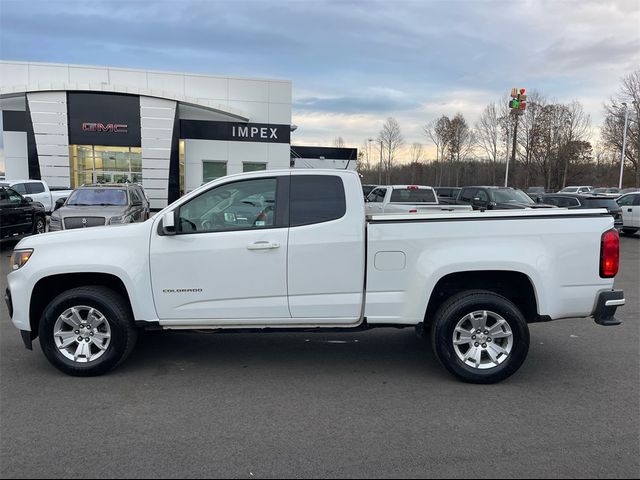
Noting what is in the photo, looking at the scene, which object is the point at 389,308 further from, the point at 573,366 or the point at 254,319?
→ the point at 573,366

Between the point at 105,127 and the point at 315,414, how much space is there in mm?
23803

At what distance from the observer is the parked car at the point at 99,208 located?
38.6 ft

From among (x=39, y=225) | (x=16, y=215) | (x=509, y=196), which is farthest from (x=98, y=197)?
(x=509, y=196)

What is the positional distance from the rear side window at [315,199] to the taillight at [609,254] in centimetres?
235

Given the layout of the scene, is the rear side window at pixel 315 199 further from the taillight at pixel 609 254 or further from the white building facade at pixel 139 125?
the white building facade at pixel 139 125

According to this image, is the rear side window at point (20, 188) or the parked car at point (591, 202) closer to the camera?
the parked car at point (591, 202)

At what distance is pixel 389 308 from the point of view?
4590 mm

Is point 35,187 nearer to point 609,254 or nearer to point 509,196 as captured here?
point 509,196

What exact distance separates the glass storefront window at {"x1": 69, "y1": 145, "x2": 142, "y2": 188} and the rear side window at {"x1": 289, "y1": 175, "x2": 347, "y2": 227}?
22.3 meters

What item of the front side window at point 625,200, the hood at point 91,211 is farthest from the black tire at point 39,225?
the front side window at point 625,200

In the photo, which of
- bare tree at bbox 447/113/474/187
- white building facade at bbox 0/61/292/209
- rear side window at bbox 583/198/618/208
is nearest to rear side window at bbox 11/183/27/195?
white building facade at bbox 0/61/292/209

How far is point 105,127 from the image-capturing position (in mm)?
24234

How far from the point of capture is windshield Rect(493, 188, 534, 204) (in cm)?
1867

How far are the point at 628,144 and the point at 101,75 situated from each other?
58.0 m
